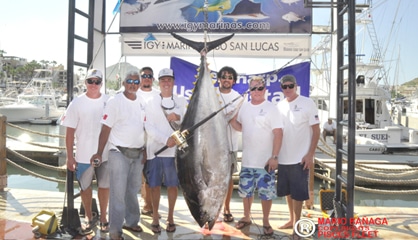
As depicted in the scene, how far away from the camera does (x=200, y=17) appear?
160 inches

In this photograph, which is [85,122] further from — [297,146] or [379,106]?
[379,106]

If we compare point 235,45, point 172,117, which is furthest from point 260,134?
point 235,45

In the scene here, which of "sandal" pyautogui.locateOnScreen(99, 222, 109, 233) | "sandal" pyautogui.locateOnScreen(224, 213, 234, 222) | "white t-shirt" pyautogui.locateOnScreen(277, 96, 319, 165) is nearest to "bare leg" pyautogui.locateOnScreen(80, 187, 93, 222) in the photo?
"sandal" pyautogui.locateOnScreen(99, 222, 109, 233)

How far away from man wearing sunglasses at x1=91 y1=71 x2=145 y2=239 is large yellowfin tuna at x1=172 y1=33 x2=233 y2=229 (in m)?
0.38

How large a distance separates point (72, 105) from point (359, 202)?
5.58m

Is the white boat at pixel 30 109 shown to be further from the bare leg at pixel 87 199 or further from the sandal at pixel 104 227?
the sandal at pixel 104 227

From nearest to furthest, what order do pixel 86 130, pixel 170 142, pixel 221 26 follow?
pixel 170 142, pixel 86 130, pixel 221 26

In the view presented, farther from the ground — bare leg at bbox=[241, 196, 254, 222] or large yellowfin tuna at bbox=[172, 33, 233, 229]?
large yellowfin tuna at bbox=[172, 33, 233, 229]

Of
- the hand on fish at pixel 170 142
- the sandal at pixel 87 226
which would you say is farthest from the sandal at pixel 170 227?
the hand on fish at pixel 170 142

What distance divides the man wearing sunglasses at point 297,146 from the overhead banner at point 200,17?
1653mm

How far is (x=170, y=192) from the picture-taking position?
264 cm

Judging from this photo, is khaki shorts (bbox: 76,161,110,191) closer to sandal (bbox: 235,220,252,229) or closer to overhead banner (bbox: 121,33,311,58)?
sandal (bbox: 235,220,252,229)

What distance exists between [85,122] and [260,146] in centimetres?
136

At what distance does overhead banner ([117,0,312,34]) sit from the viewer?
13.0 feet
